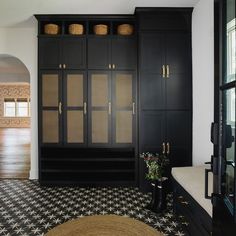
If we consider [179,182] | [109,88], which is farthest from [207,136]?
[109,88]

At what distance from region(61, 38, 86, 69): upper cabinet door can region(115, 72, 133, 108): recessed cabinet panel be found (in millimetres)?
682

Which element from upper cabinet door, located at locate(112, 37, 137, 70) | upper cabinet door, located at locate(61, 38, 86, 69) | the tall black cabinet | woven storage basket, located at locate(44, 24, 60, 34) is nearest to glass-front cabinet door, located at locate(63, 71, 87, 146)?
upper cabinet door, located at locate(61, 38, 86, 69)

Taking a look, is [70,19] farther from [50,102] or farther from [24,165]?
[24,165]

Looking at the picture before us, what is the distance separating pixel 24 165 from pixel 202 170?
420 cm

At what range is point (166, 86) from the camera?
396cm

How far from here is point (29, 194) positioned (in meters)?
3.77

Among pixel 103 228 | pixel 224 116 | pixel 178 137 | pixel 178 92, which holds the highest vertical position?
pixel 178 92

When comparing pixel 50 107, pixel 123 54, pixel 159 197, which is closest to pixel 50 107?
pixel 50 107

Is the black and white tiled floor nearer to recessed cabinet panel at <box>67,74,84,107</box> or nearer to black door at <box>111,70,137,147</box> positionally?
black door at <box>111,70,137,147</box>

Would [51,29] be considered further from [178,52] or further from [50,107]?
[178,52]

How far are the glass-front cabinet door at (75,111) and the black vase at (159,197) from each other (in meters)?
1.63

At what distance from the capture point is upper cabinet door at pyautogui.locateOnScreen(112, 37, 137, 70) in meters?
4.14

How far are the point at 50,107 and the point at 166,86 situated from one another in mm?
2083

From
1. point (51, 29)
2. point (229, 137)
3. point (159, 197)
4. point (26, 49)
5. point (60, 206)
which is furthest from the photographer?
point (26, 49)
